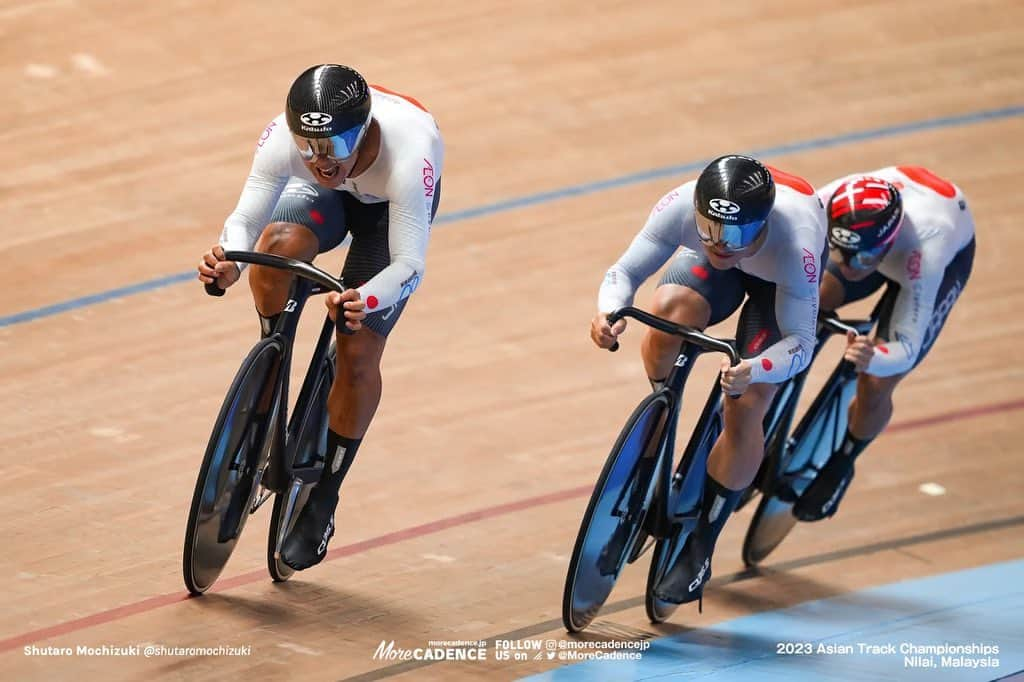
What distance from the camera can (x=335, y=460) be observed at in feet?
13.5

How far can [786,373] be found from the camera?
13.0ft

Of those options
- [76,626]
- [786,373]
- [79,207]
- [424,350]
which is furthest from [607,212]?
[76,626]

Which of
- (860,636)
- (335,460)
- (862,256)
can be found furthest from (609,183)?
(335,460)

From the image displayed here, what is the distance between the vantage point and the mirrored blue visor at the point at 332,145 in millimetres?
3689

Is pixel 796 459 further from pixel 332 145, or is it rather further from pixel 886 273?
pixel 332 145

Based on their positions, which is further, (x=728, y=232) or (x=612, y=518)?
(x=612, y=518)

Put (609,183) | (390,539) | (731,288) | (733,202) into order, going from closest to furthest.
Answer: (733,202), (731,288), (390,539), (609,183)

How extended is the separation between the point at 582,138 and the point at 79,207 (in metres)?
2.13

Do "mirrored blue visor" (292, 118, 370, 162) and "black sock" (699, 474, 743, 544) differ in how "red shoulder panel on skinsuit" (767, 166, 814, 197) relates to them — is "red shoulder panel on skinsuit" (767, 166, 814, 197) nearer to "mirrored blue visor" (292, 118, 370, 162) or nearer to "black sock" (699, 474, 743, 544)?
"black sock" (699, 474, 743, 544)

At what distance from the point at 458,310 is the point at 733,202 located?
2.17 meters

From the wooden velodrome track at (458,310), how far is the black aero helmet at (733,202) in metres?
1.17

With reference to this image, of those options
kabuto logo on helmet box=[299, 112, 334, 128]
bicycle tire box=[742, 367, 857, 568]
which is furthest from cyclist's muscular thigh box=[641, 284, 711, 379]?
kabuto logo on helmet box=[299, 112, 334, 128]

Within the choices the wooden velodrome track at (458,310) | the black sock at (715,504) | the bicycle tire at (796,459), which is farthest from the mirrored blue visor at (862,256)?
the wooden velodrome track at (458,310)

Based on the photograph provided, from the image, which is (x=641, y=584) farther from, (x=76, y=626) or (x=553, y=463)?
(x=76, y=626)
